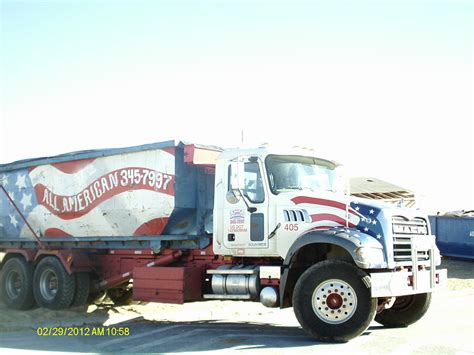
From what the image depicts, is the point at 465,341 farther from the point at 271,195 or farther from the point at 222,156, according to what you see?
the point at 222,156

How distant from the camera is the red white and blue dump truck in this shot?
28.1ft

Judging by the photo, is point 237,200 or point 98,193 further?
point 98,193

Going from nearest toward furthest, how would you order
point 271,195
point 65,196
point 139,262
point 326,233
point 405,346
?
point 405,346 → point 326,233 → point 271,195 → point 139,262 → point 65,196

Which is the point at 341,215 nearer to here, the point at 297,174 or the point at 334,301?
the point at 297,174

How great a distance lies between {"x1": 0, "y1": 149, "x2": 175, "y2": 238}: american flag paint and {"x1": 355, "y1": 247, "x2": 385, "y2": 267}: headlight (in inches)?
147

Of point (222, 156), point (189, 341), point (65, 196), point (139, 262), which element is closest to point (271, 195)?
point (222, 156)

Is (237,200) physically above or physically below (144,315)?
above

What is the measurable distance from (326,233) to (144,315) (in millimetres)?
4819

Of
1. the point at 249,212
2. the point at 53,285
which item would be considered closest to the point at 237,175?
the point at 249,212

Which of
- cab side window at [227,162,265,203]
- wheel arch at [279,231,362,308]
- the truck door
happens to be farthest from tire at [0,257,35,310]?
wheel arch at [279,231,362,308]

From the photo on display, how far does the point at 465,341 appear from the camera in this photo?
Result: 8.45m

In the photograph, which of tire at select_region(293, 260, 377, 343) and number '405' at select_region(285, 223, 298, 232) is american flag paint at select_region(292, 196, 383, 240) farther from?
tire at select_region(293, 260, 377, 343)

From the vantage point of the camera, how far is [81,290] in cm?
1236

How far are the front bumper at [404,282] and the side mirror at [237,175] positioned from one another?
251 cm
